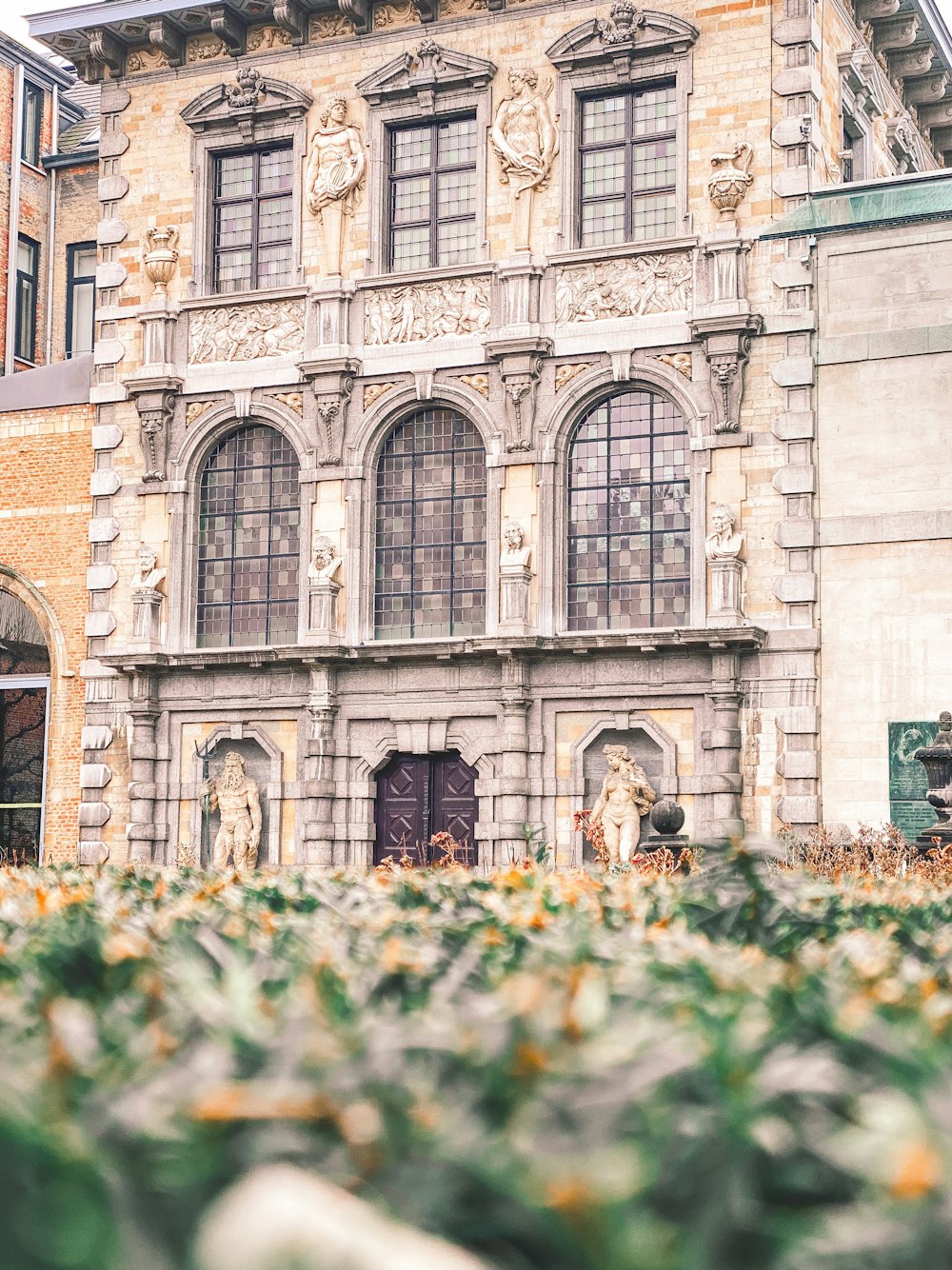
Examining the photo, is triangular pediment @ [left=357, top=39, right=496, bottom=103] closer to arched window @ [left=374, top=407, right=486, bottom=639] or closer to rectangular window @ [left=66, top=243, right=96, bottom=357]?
arched window @ [left=374, top=407, right=486, bottom=639]

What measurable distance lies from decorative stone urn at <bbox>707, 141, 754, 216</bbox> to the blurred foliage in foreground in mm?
24463

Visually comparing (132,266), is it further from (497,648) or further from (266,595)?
(497,648)

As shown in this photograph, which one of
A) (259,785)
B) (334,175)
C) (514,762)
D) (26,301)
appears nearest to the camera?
(514,762)

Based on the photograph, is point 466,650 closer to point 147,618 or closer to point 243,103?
point 147,618

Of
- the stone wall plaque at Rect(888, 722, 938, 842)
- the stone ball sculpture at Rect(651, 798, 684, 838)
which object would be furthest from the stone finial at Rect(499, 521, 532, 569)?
the stone ball sculpture at Rect(651, 798, 684, 838)

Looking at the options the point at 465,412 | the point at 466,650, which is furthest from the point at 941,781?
the point at 465,412

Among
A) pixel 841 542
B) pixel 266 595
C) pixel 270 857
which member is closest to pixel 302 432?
pixel 266 595

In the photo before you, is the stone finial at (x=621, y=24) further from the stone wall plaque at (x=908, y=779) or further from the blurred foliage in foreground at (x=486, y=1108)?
the blurred foliage in foreground at (x=486, y=1108)

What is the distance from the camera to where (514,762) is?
2678cm

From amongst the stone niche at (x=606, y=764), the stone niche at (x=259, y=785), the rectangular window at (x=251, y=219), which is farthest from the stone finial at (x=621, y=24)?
the stone niche at (x=259, y=785)

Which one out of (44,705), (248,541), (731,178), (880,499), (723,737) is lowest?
(723,737)

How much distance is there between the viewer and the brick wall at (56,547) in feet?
99.5

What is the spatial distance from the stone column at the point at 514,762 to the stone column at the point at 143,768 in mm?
6012

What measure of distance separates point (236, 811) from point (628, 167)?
11.8m
